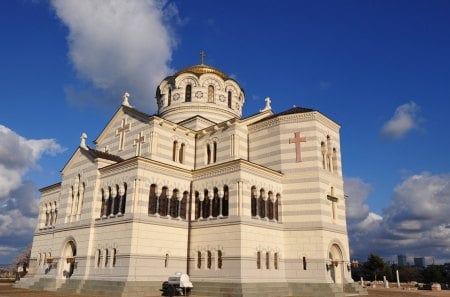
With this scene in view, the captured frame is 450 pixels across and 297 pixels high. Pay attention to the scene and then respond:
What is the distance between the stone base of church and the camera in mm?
22938

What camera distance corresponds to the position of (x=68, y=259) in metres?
28.8

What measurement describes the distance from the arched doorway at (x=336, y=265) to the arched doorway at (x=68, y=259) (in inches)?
765

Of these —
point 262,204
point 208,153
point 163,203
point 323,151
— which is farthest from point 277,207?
point 163,203

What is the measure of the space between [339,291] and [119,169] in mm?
17325

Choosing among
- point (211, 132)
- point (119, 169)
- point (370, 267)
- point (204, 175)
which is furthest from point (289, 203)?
point (370, 267)

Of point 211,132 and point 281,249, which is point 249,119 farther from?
point 281,249

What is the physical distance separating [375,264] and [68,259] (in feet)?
166

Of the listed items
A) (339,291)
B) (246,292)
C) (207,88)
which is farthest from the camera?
(207,88)

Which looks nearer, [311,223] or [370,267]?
[311,223]

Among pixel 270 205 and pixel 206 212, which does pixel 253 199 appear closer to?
pixel 270 205

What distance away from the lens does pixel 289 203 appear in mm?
28047

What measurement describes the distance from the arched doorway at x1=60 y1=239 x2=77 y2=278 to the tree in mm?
50222

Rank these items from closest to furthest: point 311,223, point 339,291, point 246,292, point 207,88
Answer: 1. point 246,292
2. point 339,291
3. point 311,223
4. point 207,88

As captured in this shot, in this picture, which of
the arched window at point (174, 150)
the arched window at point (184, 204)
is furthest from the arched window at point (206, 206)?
the arched window at point (174, 150)
